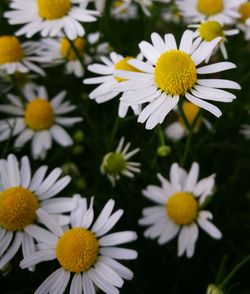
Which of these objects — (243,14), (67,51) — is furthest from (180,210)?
(243,14)

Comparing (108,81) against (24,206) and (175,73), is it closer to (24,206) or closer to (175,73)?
(175,73)

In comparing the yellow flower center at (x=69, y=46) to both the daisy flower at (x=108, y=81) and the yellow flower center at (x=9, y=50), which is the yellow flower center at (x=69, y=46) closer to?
the yellow flower center at (x=9, y=50)

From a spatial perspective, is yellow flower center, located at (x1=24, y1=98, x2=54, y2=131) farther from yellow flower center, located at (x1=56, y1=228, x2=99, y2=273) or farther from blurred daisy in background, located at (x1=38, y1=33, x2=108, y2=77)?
yellow flower center, located at (x1=56, y1=228, x2=99, y2=273)

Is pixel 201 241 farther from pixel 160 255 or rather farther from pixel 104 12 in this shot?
pixel 104 12

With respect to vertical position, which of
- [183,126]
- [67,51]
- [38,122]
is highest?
[67,51]

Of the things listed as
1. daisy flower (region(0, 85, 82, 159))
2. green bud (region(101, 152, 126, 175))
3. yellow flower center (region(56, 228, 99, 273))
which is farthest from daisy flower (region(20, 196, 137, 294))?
daisy flower (region(0, 85, 82, 159))
